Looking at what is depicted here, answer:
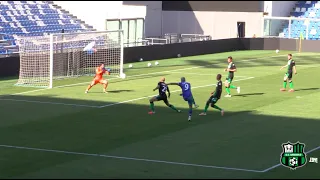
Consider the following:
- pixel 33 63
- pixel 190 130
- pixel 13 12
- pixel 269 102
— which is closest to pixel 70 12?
pixel 13 12

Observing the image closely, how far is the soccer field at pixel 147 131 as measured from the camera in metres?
20.1

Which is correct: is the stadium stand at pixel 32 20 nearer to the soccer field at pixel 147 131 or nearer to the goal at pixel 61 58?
the goal at pixel 61 58

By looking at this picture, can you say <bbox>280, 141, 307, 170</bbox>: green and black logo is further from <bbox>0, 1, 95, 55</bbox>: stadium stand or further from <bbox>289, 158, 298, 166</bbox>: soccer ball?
<bbox>0, 1, 95, 55</bbox>: stadium stand

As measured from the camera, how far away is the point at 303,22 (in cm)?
7088

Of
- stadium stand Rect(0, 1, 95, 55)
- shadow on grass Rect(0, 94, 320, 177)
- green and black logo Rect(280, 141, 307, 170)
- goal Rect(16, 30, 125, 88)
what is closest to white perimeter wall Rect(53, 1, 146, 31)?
stadium stand Rect(0, 1, 95, 55)

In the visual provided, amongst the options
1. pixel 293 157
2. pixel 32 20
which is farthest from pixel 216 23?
pixel 293 157

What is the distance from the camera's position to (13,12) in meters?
56.5

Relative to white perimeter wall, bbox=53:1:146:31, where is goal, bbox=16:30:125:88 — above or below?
below

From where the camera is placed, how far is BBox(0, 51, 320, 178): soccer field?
20.1 meters

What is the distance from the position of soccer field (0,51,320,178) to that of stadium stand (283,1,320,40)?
1073 inches

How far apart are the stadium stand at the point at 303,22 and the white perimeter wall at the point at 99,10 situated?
15845 millimetres

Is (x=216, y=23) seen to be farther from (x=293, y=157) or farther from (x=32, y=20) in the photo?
(x=293, y=157)

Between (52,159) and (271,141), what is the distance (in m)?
7.52

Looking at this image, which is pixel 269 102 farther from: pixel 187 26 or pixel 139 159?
pixel 187 26
